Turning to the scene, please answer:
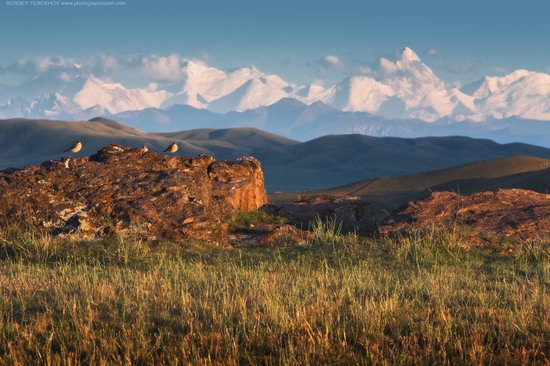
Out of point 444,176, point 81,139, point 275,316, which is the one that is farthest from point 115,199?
point 81,139

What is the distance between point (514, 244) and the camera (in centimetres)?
1363

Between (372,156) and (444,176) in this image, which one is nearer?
(444,176)

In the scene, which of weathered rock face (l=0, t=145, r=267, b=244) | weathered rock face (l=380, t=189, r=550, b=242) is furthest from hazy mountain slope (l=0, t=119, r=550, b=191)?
weathered rock face (l=0, t=145, r=267, b=244)

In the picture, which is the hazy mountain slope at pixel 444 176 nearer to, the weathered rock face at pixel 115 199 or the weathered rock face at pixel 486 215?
the weathered rock face at pixel 486 215

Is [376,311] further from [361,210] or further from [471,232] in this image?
[361,210]

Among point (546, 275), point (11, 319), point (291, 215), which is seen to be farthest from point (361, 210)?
point (11, 319)

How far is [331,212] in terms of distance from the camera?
59.3 feet

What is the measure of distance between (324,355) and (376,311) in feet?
3.80

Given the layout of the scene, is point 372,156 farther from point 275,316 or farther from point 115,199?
point 275,316

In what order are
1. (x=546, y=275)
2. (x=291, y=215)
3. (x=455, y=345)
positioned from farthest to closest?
(x=291, y=215) → (x=546, y=275) → (x=455, y=345)

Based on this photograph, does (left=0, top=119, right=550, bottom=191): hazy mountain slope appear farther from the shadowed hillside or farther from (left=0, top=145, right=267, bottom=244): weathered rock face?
(left=0, top=145, right=267, bottom=244): weathered rock face

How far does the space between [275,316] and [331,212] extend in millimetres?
11164

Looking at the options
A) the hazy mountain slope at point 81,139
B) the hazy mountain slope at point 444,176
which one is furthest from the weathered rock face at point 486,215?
the hazy mountain slope at point 81,139

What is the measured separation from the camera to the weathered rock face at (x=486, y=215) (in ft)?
47.4
